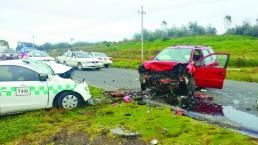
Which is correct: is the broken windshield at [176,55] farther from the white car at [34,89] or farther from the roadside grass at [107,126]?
the white car at [34,89]

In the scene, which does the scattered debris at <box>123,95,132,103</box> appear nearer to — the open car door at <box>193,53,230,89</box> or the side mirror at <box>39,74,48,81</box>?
the open car door at <box>193,53,230,89</box>

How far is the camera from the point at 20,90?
9.37 metres

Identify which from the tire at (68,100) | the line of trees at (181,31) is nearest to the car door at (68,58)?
the tire at (68,100)

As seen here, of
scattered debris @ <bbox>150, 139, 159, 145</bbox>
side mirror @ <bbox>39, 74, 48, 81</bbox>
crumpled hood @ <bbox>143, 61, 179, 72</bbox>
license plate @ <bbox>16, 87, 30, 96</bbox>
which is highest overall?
crumpled hood @ <bbox>143, 61, 179, 72</bbox>

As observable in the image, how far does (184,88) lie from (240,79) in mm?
10943

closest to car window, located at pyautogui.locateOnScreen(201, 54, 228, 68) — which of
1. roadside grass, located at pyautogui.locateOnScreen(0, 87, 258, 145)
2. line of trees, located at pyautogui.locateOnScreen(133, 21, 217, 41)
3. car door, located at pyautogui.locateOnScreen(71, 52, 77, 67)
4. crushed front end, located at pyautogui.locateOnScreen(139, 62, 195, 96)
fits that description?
crushed front end, located at pyautogui.locateOnScreen(139, 62, 195, 96)

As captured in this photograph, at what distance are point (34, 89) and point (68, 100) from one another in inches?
42.0

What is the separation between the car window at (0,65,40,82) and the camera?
9.40 m

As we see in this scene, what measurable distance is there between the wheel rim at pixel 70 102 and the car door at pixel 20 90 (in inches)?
21.5

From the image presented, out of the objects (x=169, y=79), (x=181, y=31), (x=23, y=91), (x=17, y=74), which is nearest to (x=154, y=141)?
(x=23, y=91)

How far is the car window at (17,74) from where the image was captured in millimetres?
9398

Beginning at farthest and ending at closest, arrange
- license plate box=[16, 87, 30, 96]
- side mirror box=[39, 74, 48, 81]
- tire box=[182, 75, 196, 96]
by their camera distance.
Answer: tire box=[182, 75, 196, 96], side mirror box=[39, 74, 48, 81], license plate box=[16, 87, 30, 96]

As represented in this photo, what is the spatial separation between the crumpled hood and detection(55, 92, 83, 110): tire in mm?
3369

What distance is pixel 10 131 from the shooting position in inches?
319
